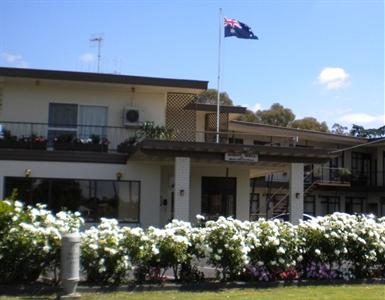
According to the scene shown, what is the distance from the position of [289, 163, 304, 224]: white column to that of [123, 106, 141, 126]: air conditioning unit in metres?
6.54

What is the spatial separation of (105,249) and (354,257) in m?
5.88

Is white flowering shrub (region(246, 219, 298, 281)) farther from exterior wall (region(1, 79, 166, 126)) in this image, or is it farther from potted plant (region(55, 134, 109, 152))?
exterior wall (region(1, 79, 166, 126))

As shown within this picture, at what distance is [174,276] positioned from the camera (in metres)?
12.2

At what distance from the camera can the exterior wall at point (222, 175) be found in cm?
2433

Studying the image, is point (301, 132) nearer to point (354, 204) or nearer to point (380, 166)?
point (354, 204)

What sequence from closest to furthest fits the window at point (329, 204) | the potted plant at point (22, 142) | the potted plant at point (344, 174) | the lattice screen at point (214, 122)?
the potted plant at point (22, 142)
the lattice screen at point (214, 122)
the potted plant at point (344, 174)
the window at point (329, 204)

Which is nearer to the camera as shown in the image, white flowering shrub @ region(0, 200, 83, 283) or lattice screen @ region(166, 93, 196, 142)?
white flowering shrub @ region(0, 200, 83, 283)

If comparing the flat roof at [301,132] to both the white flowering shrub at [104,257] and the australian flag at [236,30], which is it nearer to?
the australian flag at [236,30]

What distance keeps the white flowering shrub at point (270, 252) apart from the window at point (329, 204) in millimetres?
28692

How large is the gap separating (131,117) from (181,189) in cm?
514

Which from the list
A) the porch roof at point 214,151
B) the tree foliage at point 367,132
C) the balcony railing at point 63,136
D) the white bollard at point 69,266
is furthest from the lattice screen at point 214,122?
the tree foliage at point 367,132

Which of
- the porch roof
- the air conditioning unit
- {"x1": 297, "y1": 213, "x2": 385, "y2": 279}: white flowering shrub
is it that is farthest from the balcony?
{"x1": 297, "y1": 213, "x2": 385, "y2": 279}: white flowering shrub

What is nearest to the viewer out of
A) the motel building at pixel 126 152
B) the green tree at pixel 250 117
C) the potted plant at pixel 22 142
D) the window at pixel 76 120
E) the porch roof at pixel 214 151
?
the porch roof at pixel 214 151

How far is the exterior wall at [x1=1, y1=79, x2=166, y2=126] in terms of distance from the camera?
2367 centimetres
